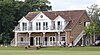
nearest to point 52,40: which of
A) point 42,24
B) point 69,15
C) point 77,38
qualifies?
point 42,24

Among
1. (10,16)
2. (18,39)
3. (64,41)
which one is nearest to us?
(64,41)

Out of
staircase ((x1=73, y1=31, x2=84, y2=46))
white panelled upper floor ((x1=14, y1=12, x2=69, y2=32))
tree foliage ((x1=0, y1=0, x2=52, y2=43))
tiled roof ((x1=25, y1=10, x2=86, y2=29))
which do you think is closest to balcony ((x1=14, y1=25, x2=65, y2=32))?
white panelled upper floor ((x1=14, y1=12, x2=69, y2=32))

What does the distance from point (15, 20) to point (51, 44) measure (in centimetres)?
1826

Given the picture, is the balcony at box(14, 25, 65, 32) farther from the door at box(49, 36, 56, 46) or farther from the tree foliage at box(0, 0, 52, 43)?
the tree foliage at box(0, 0, 52, 43)

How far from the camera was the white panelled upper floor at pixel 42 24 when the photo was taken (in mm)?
83750

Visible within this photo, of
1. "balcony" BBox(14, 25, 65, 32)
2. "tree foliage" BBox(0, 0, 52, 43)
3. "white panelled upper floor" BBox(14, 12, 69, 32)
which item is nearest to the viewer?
"balcony" BBox(14, 25, 65, 32)

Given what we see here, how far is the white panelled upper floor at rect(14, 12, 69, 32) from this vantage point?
83750mm

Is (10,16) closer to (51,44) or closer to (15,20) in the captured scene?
(15,20)

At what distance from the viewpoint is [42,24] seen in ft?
279

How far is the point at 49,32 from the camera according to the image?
3342 inches

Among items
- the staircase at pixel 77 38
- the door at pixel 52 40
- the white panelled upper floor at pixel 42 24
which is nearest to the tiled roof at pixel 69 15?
the white panelled upper floor at pixel 42 24

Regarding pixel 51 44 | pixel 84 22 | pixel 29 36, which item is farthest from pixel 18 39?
pixel 84 22

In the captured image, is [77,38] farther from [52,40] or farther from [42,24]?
[42,24]

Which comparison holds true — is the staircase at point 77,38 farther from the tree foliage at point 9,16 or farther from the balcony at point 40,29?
the tree foliage at point 9,16
